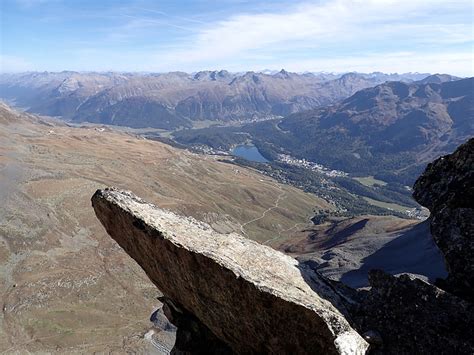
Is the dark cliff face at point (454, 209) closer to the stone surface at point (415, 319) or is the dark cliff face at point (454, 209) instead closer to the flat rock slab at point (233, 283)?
the stone surface at point (415, 319)

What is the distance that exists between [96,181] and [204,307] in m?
186

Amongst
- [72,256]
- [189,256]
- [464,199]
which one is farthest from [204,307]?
[72,256]

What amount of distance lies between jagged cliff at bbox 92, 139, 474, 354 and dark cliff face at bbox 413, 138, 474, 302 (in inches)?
1.6

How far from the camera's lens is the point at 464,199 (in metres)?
19.1

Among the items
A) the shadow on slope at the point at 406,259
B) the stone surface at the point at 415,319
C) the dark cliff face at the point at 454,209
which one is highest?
the dark cliff face at the point at 454,209

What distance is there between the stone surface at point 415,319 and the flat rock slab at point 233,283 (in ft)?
4.10

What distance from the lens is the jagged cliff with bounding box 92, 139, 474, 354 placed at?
615 inches

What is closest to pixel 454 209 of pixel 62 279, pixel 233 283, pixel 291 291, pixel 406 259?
pixel 291 291

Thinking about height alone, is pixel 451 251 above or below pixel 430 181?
below

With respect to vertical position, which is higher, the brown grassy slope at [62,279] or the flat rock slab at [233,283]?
the flat rock slab at [233,283]

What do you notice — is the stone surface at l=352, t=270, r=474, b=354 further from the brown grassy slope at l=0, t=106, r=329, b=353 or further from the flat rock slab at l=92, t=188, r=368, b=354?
the brown grassy slope at l=0, t=106, r=329, b=353

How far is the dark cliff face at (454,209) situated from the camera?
57.4ft

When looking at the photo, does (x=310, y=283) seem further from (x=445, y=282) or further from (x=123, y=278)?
(x=123, y=278)

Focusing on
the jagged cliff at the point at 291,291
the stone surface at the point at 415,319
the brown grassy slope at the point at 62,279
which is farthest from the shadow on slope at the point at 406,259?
the stone surface at the point at 415,319
